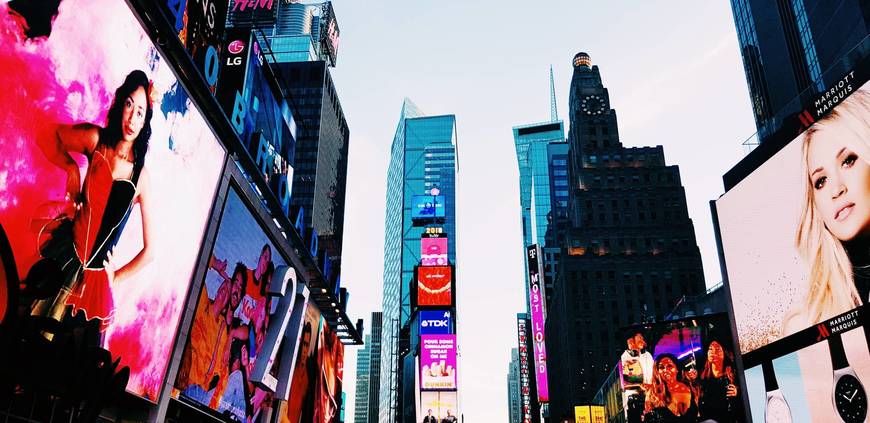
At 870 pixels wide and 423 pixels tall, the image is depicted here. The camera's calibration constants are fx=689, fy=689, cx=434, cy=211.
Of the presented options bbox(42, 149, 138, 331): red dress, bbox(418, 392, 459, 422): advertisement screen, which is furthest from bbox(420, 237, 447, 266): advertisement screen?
bbox(42, 149, 138, 331): red dress

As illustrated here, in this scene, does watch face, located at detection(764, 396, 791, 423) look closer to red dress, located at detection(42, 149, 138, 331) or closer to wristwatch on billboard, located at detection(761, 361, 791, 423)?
wristwatch on billboard, located at detection(761, 361, 791, 423)

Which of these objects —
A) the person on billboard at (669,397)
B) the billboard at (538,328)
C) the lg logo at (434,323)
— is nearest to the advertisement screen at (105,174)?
the person on billboard at (669,397)

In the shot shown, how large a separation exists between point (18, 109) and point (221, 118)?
14.1m

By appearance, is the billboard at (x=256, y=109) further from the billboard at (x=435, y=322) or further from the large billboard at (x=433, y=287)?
the billboard at (x=435, y=322)

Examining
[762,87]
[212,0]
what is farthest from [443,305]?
[762,87]

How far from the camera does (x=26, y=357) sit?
1617cm

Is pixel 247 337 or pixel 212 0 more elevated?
pixel 212 0

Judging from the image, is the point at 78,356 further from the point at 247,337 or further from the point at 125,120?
the point at 247,337

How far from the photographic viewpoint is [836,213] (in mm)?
28078

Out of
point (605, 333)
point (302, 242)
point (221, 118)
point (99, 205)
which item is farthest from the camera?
point (605, 333)

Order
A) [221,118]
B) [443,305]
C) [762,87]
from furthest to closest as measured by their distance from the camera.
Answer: [762,87] < [443,305] < [221,118]

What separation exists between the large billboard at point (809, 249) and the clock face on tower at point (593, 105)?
112112 mm

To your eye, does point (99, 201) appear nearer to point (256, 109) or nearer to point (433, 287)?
point (256, 109)

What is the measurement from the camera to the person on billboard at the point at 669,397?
200 ft
